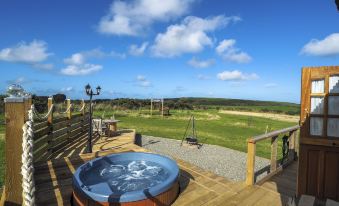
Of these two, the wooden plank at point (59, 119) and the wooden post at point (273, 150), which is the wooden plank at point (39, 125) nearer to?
the wooden plank at point (59, 119)

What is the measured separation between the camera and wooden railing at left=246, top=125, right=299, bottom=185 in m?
5.13

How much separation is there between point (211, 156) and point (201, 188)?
491cm

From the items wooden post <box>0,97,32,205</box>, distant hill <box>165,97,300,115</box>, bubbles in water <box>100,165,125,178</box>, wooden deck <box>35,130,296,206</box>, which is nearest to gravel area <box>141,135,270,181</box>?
wooden deck <box>35,130,296,206</box>

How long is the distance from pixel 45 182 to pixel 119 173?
2.21 meters

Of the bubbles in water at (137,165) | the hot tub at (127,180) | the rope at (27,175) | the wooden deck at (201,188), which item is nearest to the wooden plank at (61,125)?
the wooden deck at (201,188)

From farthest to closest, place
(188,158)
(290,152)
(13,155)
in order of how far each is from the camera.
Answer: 1. (188,158)
2. (290,152)
3. (13,155)

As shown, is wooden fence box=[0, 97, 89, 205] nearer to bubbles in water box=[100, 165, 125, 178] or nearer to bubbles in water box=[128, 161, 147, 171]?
bubbles in water box=[100, 165, 125, 178]

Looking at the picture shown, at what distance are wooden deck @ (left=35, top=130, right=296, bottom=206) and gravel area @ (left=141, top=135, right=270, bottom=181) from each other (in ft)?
5.95

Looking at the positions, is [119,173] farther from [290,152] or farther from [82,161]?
[290,152]

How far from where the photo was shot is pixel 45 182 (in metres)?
5.09

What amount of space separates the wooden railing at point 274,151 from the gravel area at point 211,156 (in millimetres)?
882

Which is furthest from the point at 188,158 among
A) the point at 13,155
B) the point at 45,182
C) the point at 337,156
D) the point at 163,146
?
the point at 13,155

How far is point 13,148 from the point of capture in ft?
11.6

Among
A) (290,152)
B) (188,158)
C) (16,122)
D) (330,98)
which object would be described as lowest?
(188,158)
